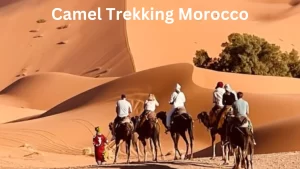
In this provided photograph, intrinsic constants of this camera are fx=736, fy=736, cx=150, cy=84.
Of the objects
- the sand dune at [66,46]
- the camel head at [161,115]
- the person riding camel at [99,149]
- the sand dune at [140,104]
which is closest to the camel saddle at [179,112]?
the camel head at [161,115]

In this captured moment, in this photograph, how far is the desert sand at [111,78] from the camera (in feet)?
84.5

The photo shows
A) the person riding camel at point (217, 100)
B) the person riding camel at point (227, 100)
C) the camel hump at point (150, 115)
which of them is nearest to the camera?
the person riding camel at point (227, 100)

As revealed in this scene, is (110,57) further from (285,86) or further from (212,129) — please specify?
(212,129)

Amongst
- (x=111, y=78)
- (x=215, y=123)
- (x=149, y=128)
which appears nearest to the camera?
(x=215, y=123)

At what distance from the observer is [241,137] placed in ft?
49.1

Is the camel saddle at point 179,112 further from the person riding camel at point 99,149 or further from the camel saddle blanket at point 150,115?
the person riding camel at point 99,149

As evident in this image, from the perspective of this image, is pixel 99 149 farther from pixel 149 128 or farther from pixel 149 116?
pixel 149 116

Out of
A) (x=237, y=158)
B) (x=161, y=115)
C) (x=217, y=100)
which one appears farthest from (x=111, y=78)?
(x=237, y=158)

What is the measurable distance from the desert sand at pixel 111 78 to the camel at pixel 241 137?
1.16 m

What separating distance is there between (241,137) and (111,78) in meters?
34.2

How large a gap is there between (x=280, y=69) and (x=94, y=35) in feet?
66.9

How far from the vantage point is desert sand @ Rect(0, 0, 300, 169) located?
2575 centimetres

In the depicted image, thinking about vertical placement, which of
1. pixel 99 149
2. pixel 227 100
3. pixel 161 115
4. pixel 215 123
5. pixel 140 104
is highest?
pixel 140 104

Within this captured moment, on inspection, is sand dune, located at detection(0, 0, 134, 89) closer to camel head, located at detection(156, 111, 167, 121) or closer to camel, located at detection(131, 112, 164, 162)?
camel head, located at detection(156, 111, 167, 121)
